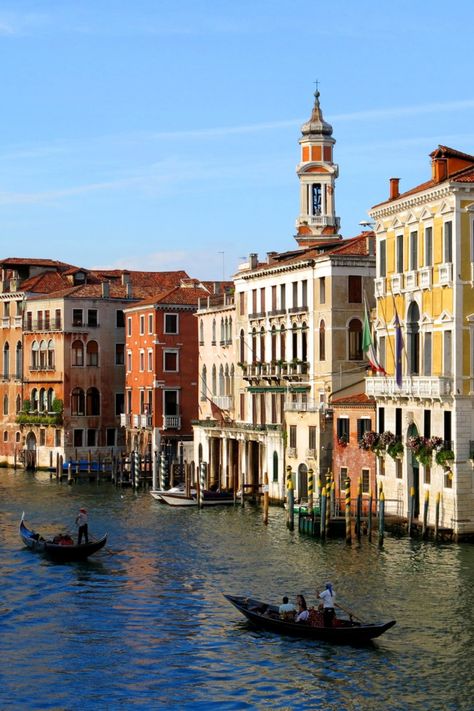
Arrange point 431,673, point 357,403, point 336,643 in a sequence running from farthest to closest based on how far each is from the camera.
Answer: point 357,403, point 336,643, point 431,673

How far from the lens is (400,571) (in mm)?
39594

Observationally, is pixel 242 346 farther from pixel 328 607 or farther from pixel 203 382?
pixel 328 607

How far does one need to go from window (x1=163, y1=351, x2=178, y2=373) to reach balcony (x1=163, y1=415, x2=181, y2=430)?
8.05 ft

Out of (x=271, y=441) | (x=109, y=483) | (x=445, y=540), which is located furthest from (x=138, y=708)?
(x=109, y=483)

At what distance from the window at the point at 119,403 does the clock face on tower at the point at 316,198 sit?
1766 centimetres

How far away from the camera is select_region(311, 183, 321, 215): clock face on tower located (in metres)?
74.4

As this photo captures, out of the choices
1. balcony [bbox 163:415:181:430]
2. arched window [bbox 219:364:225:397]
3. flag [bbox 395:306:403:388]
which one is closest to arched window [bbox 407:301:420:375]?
flag [bbox 395:306:403:388]

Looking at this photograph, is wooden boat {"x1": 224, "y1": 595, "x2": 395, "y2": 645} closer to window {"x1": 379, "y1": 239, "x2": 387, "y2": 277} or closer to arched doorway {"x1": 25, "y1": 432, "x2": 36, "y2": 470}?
window {"x1": 379, "y1": 239, "x2": 387, "y2": 277}

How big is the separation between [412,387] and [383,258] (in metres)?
5.51

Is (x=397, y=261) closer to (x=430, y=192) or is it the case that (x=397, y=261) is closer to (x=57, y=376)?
(x=430, y=192)

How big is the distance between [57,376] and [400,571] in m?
47.2

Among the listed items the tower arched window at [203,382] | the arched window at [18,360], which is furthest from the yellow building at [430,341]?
the arched window at [18,360]

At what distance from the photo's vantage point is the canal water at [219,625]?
91.2 feet

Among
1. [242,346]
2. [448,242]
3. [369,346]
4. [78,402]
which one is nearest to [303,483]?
[369,346]
